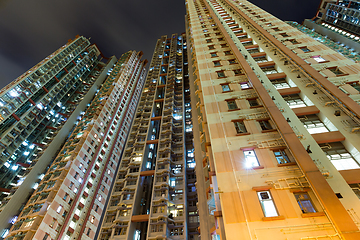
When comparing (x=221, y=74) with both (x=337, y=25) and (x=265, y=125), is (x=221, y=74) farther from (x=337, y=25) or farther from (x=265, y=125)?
(x=337, y=25)

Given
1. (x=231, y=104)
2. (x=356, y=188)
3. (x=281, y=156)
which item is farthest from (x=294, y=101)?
(x=356, y=188)

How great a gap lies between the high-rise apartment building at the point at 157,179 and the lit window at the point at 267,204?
22.0m

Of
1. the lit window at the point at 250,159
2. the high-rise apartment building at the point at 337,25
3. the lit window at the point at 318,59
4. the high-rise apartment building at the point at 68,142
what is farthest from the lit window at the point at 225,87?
the high-rise apartment building at the point at 337,25

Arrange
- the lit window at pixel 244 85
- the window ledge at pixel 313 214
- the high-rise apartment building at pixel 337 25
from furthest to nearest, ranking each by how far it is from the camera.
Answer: the high-rise apartment building at pixel 337 25
the lit window at pixel 244 85
the window ledge at pixel 313 214

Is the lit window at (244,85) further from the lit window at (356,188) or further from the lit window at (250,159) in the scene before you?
the lit window at (356,188)

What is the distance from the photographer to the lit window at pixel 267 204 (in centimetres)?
1081

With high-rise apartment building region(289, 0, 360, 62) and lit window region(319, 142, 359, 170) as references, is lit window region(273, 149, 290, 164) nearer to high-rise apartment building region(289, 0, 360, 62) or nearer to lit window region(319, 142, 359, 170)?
lit window region(319, 142, 359, 170)

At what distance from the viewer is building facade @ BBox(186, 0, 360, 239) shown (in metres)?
10.3

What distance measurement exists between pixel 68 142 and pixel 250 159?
52.5 m

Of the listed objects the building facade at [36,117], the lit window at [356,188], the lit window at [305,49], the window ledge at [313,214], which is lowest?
the window ledge at [313,214]

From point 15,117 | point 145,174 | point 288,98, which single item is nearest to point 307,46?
point 288,98

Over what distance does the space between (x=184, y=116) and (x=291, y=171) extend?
3899 centimetres

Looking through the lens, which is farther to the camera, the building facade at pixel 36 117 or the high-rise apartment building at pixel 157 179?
the building facade at pixel 36 117

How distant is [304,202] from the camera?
437 inches
